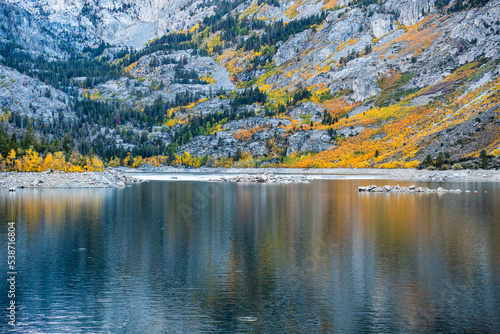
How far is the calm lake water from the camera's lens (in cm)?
2070

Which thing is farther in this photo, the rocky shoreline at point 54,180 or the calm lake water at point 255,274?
the rocky shoreline at point 54,180

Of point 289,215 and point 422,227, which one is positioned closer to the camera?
point 422,227

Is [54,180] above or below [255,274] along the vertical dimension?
above

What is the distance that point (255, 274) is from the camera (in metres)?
27.9

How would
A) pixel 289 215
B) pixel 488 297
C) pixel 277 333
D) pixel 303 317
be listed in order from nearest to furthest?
1. pixel 277 333
2. pixel 303 317
3. pixel 488 297
4. pixel 289 215

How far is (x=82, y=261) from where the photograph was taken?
102 feet

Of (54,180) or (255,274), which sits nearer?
(255,274)

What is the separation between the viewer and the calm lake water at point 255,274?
67.9 ft

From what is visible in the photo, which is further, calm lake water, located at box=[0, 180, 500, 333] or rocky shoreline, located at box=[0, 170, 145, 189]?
rocky shoreline, located at box=[0, 170, 145, 189]

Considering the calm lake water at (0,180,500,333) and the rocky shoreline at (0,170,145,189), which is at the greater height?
the rocky shoreline at (0,170,145,189)

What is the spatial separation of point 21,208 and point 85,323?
46245mm

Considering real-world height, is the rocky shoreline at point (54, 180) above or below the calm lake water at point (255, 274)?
above

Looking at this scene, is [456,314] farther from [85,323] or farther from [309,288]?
[85,323]

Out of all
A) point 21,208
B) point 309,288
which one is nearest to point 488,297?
point 309,288
